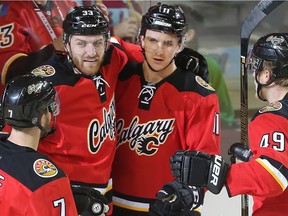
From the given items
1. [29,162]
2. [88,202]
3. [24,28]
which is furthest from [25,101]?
[24,28]

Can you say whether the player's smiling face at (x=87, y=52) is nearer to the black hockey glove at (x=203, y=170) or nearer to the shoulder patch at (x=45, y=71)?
the shoulder patch at (x=45, y=71)

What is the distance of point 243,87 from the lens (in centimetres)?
262

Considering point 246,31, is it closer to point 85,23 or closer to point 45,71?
point 85,23

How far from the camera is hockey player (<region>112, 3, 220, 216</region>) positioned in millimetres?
2404

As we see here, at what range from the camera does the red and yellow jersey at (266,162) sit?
1.83 meters

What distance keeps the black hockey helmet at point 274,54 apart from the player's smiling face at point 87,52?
0.52 m

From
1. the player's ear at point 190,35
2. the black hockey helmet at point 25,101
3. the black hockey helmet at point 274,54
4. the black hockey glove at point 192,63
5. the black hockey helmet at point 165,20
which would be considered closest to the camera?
the black hockey helmet at point 25,101

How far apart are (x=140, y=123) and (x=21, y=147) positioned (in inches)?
29.8

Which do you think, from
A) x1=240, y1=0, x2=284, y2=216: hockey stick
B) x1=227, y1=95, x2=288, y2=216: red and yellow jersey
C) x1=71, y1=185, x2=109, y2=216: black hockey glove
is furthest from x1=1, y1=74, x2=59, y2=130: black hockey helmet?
x1=240, y1=0, x2=284, y2=216: hockey stick

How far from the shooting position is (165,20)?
238 centimetres

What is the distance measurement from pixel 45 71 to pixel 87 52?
0.51ft

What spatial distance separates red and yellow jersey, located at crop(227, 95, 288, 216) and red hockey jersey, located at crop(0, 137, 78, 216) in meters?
0.47

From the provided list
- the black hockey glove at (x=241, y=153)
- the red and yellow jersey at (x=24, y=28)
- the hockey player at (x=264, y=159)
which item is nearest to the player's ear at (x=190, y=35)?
the red and yellow jersey at (x=24, y=28)

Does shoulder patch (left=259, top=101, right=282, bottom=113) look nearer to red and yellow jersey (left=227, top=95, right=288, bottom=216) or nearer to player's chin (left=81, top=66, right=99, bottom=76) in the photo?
red and yellow jersey (left=227, top=95, right=288, bottom=216)
